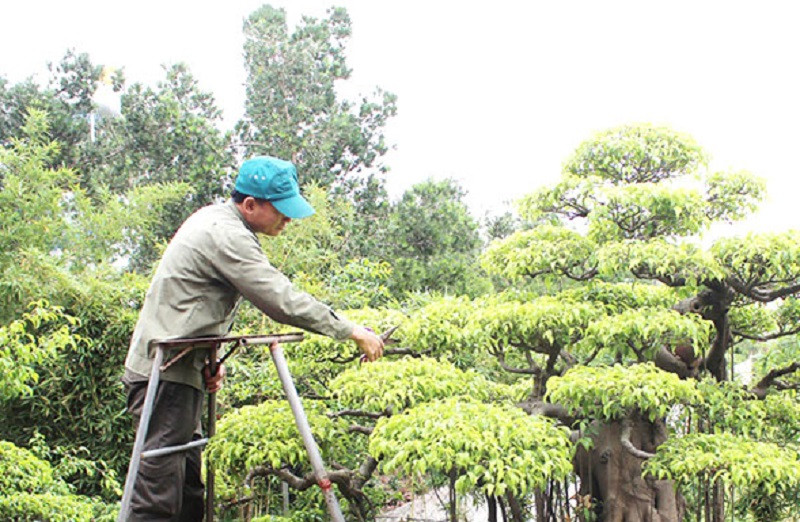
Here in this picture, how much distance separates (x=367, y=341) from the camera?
2.05 metres

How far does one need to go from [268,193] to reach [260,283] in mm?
284

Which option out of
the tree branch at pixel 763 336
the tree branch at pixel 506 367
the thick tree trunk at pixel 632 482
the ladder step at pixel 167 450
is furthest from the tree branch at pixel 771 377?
the ladder step at pixel 167 450

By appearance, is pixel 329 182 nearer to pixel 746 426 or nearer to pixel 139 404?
pixel 746 426

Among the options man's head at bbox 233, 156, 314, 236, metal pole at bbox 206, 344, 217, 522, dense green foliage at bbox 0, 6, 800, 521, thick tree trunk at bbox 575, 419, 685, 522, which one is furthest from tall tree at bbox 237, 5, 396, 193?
man's head at bbox 233, 156, 314, 236

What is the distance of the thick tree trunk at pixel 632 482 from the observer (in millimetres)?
3842

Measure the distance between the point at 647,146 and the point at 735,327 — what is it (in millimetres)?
1184

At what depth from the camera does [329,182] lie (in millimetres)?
8938

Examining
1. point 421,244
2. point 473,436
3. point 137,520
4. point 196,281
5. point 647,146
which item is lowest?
point 137,520

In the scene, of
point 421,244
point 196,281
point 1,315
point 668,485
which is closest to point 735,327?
point 668,485

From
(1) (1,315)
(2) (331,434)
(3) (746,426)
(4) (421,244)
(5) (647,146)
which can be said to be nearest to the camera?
(2) (331,434)

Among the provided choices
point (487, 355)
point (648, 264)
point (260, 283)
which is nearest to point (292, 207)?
point (260, 283)

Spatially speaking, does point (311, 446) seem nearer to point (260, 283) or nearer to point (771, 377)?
point (260, 283)

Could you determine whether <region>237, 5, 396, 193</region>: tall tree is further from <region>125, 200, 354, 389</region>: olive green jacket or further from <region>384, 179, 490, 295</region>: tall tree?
<region>125, 200, 354, 389</region>: olive green jacket

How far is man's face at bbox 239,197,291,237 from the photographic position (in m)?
2.10
